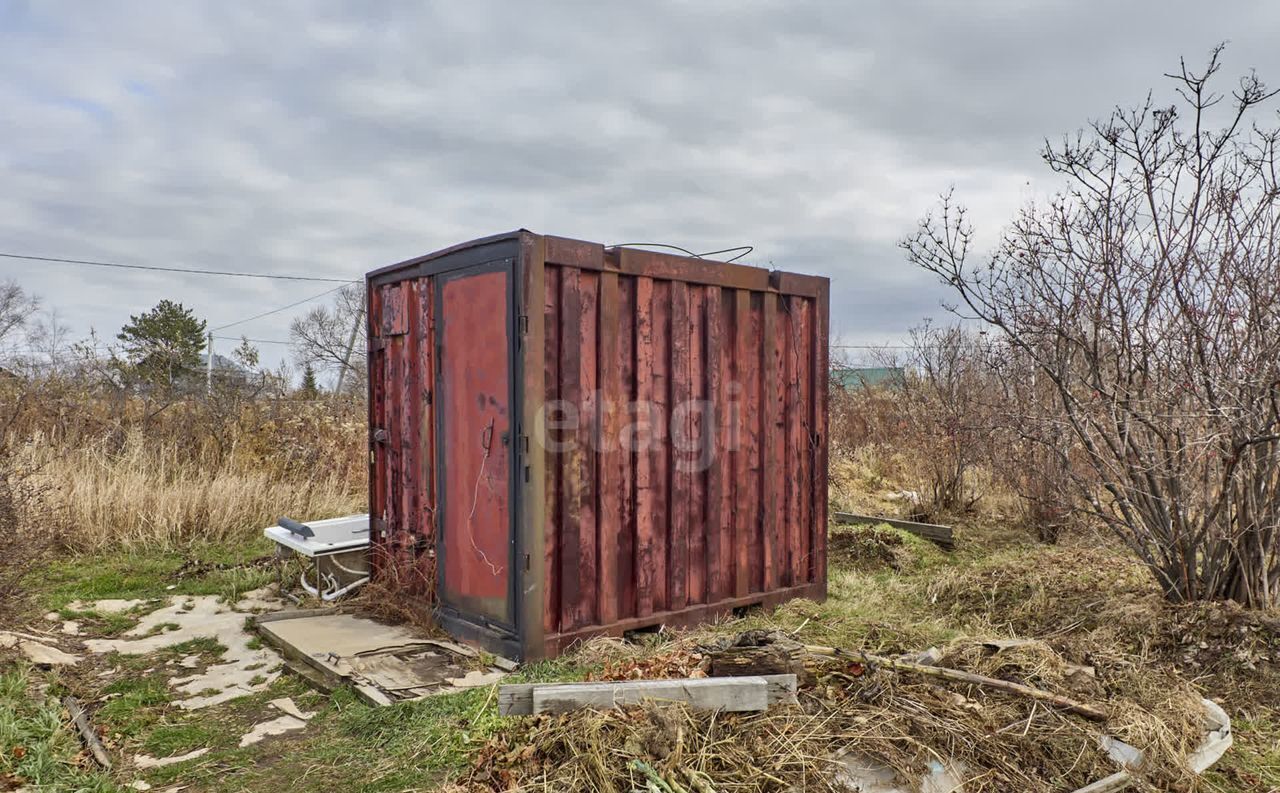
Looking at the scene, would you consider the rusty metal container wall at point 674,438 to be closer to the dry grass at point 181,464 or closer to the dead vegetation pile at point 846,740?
the dead vegetation pile at point 846,740

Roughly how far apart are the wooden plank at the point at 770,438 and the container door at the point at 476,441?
199 cm

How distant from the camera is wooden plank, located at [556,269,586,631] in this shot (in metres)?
4.79

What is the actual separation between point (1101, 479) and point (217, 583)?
6677 millimetres

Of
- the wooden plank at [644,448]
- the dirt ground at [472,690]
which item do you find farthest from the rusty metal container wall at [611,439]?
the dirt ground at [472,690]

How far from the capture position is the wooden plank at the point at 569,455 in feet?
15.7

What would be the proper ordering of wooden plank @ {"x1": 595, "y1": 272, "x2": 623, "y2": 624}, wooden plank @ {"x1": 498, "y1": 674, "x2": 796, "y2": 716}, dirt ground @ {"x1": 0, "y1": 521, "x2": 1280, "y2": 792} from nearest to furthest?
wooden plank @ {"x1": 498, "y1": 674, "x2": 796, "y2": 716} < dirt ground @ {"x1": 0, "y1": 521, "x2": 1280, "y2": 792} < wooden plank @ {"x1": 595, "y1": 272, "x2": 623, "y2": 624}

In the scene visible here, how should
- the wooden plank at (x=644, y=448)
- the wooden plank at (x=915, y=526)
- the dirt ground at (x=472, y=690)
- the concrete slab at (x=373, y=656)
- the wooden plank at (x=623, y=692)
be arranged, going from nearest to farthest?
the wooden plank at (x=623, y=692) < the dirt ground at (x=472, y=690) < the concrete slab at (x=373, y=656) < the wooden plank at (x=644, y=448) < the wooden plank at (x=915, y=526)

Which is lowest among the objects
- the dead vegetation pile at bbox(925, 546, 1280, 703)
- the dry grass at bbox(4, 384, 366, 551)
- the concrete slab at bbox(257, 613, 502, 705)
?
the concrete slab at bbox(257, 613, 502, 705)

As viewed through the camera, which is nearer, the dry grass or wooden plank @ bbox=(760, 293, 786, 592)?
wooden plank @ bbox=(760, 293, 786, 592)

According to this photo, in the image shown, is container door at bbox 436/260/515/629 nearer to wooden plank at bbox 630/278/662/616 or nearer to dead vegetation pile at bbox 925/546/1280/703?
wooden plank at bbox 630/278/662/616

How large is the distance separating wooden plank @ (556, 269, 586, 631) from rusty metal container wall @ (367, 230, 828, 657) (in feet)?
0.04

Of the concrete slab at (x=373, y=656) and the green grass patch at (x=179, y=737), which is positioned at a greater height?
the concrete slab at (x=373, y=656)

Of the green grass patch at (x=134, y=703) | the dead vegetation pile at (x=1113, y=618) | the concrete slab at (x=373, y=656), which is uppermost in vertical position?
the dead vegetation pile at (x=1113, y=618)

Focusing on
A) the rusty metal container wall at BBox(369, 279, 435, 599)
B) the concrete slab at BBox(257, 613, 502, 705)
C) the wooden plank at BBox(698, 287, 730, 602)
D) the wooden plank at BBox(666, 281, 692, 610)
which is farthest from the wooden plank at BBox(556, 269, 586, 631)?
the rusty metal container wall at BBox(369, 279, 435, 599)
